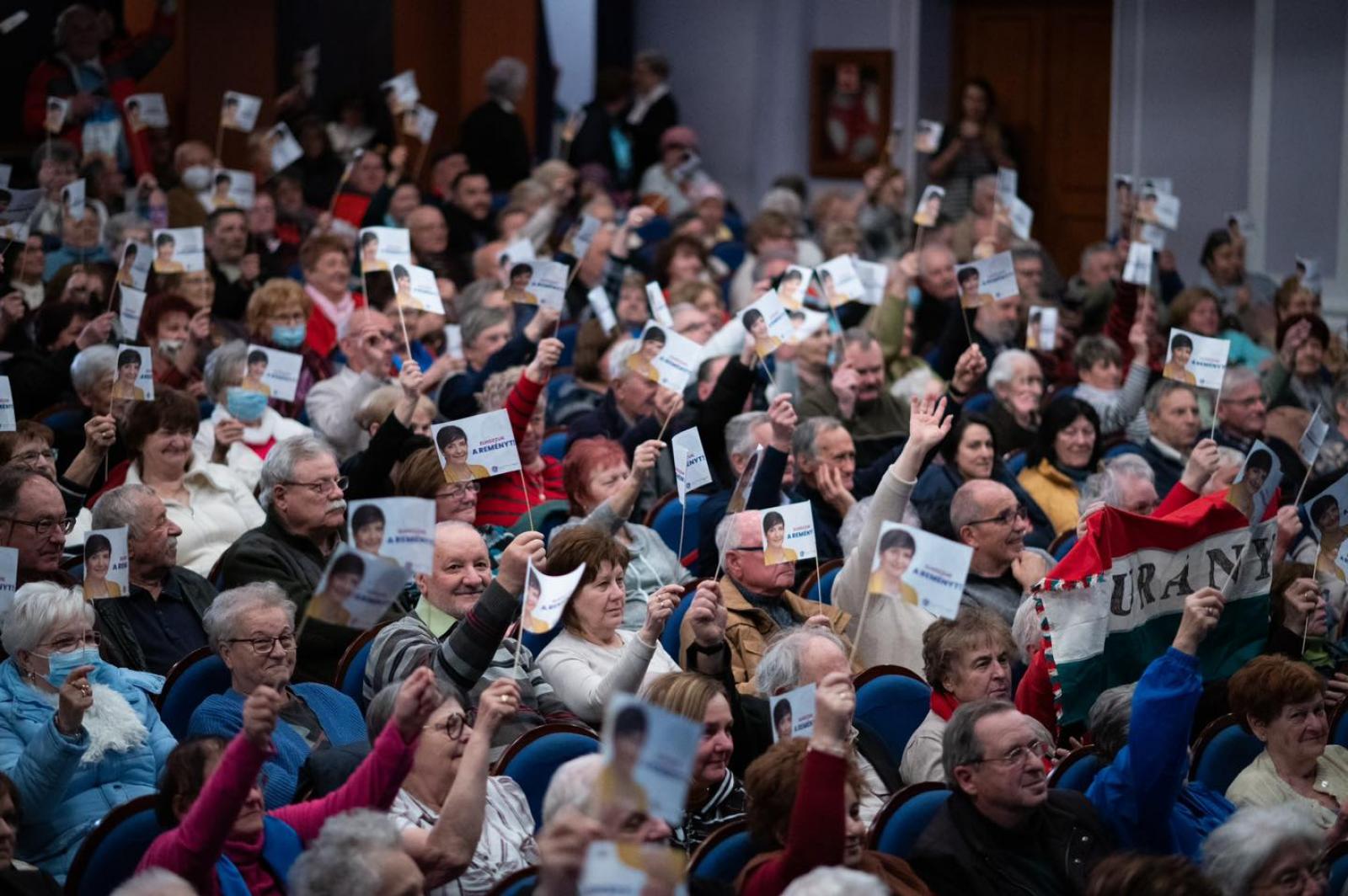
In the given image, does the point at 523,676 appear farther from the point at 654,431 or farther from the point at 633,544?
the point at 654,431

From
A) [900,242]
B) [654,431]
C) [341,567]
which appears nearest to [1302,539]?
[654,431]

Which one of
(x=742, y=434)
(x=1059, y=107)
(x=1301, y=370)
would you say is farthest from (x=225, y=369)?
(x=1059, y=107)

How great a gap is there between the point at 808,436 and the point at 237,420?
6.54ft

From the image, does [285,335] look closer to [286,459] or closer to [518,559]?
[286,459]

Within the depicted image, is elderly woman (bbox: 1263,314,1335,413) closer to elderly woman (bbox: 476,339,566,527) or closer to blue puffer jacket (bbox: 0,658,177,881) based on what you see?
elderly woman (bbox: 476,339,566,527)

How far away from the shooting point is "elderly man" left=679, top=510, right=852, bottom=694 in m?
4.66

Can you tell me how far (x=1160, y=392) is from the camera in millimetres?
7000

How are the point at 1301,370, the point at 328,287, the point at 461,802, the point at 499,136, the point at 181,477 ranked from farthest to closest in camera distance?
the point at 499,136 < the point at 1301,370 < the point at 328,287 < the point at 181,477 < the point at 461,802

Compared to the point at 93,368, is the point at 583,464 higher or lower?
lower

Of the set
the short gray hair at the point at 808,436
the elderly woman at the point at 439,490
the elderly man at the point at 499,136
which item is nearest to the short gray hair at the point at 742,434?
the short gray hair at the point at 808,436

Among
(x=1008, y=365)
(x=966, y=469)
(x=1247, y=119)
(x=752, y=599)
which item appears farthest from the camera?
(x=1247, y=119)

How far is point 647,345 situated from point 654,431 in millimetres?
507

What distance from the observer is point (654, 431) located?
6.29m

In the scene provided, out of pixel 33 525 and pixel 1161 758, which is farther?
pixel 33 525
